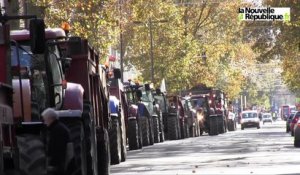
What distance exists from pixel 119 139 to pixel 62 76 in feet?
34.6

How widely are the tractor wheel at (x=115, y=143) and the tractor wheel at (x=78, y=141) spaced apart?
1016cm

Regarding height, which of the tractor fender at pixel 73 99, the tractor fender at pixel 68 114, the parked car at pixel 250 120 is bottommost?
the parked car at pixel 250 120

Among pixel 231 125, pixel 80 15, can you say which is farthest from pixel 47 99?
pixel 231 125

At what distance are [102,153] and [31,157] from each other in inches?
277

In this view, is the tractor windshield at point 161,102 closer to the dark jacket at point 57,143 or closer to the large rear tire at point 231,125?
the large rear tire at point 231,125

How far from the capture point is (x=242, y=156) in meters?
29.3

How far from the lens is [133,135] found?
35.2 metres

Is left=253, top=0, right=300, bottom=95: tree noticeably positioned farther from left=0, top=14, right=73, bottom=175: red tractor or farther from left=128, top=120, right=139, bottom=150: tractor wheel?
left=0, top=14, right=73, bottom=175: red tractor

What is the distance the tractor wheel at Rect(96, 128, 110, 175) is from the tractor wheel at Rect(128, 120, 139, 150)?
13.6 metres

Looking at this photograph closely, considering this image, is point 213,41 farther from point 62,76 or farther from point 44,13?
point 62,76

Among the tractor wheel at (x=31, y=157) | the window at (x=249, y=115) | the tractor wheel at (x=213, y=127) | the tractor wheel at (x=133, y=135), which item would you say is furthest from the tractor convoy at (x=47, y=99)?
the window at (x=249, y=115)

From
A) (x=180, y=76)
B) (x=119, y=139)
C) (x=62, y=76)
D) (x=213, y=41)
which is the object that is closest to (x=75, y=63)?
(x=62, y=76)

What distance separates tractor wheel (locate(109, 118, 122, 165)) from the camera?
87.0ft

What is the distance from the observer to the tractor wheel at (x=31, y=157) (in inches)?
522
